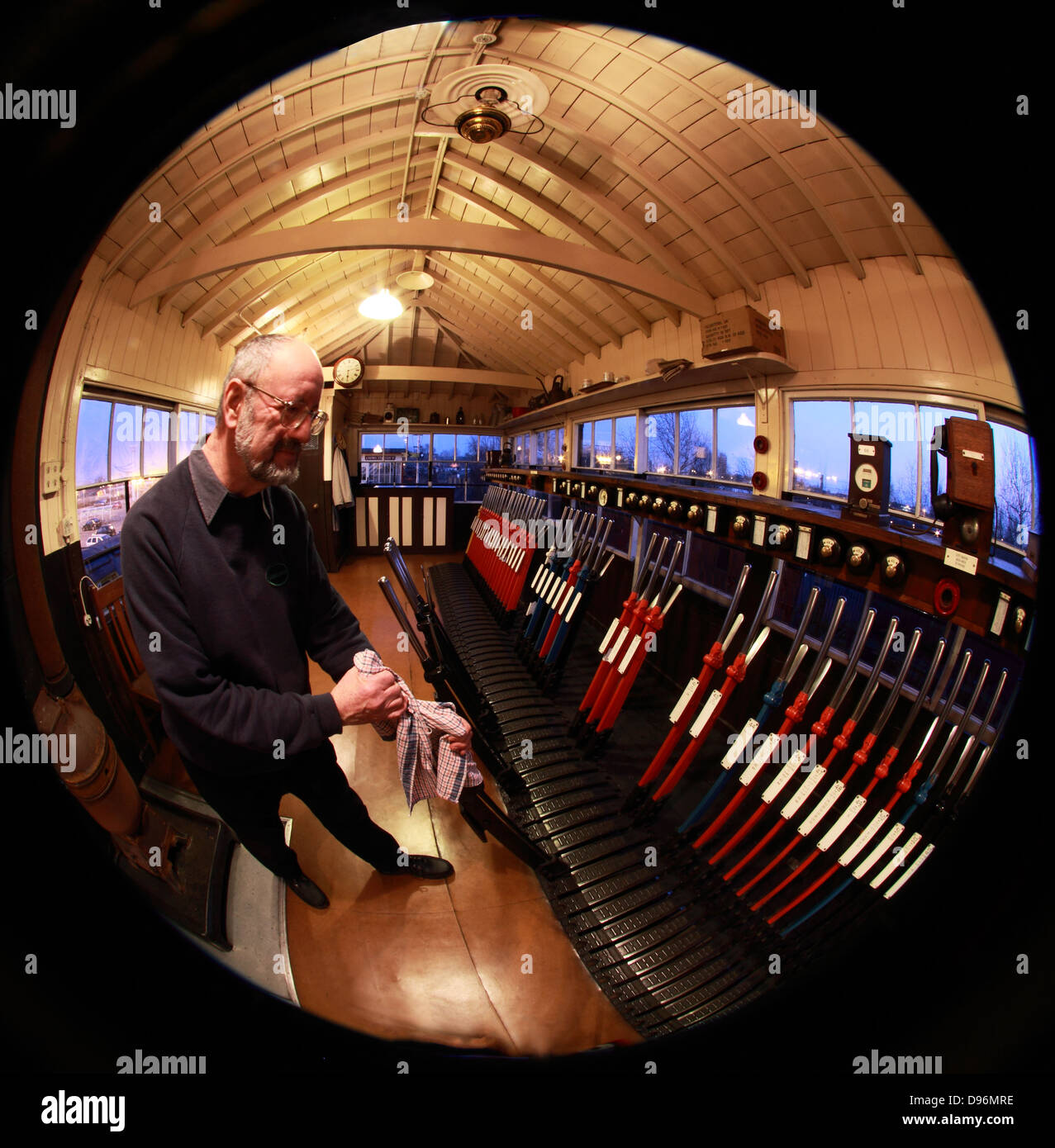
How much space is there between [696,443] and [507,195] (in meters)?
0.87

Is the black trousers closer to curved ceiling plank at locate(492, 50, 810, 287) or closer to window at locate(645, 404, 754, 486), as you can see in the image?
window at locate(645, 404, 754, 486)

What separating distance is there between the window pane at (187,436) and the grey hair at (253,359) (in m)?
0.13

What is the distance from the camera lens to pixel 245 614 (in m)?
0.65

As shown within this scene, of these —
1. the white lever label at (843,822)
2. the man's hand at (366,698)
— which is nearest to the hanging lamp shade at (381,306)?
the man's hand at (366,698)

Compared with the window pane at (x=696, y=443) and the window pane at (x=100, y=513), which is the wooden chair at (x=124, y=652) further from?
the window pane at (x=696, y=443)

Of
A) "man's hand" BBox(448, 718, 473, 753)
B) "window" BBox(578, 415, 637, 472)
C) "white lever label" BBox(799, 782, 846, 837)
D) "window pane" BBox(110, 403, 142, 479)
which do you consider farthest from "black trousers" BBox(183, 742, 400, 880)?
"window" BBox(578, 415, 637, 472)

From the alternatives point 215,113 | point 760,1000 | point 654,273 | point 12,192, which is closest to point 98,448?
point 12,192

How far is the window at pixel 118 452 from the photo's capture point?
59 cm

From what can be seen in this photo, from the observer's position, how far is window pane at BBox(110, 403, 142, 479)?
0.65 meters

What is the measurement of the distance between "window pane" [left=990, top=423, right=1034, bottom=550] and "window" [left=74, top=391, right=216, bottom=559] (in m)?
1.26

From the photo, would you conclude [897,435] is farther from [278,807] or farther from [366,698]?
[278,807]

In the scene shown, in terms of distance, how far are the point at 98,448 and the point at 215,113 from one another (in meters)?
0.47

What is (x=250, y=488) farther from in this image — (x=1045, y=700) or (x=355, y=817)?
(x=1045, y=700)

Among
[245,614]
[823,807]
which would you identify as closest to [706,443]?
[823,807]
